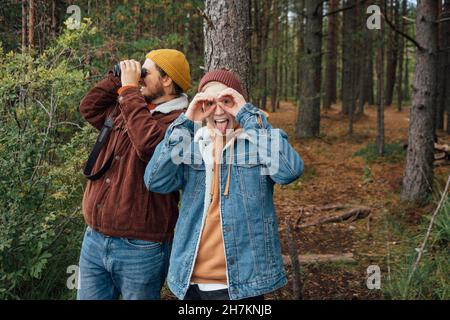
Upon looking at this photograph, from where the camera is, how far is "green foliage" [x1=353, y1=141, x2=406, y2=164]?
33.5ft

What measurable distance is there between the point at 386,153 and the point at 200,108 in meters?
9.08

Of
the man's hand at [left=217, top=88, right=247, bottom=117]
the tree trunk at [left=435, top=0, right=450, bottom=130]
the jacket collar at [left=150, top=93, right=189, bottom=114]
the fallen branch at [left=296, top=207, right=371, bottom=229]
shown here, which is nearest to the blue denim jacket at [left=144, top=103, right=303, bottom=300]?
the man's hand at [left=217, top=88, right=247, bottom=117]

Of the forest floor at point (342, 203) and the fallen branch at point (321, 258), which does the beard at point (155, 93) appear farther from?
the fallen branch at point (321, 258)

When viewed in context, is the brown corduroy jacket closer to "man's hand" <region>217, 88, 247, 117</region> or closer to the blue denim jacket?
the blue denim jacket

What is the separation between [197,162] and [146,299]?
32.8 inches

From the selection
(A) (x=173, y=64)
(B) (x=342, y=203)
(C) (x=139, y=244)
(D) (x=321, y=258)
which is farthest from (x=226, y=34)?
(B) (x=342, y=203)

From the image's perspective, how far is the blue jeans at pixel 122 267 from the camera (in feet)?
8.19

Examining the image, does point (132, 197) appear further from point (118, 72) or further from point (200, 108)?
point (118, 72)

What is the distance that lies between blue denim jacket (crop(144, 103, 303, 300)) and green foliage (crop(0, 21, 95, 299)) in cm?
128

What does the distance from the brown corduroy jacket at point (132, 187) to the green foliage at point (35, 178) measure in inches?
31.2

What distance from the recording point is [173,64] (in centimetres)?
265

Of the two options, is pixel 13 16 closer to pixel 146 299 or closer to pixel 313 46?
pixel 146 299

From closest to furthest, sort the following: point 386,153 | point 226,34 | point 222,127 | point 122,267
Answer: point 222,127, point 122,267, point 226,34, point 386,153

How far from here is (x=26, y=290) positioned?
11.7ft
